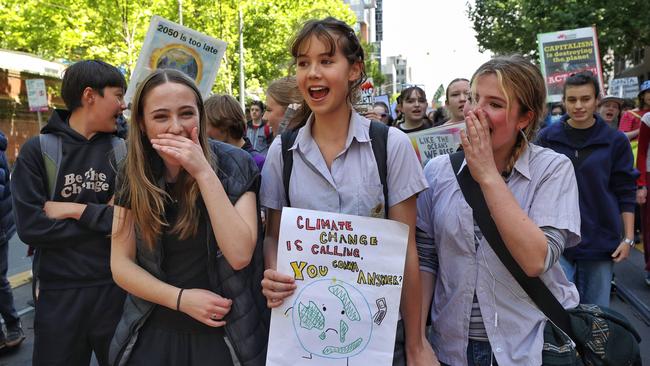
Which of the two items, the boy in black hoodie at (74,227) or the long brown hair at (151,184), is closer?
the long brown hair at (151,184)

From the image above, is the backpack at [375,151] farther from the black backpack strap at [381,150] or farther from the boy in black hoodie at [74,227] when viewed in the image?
the boy in black hoodie at [74,227]

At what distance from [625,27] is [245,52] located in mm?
18895

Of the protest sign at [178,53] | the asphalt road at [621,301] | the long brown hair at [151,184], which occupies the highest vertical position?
the protest sign at [178,53]

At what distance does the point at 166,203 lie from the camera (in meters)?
2.09

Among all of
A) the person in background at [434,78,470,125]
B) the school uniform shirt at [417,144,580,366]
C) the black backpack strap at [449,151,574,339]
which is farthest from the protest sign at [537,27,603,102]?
the black backpack strap at [449,151,574,339]

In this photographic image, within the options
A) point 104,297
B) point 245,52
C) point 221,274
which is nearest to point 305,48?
point 221,274

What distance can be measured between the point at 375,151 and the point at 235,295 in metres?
0.73

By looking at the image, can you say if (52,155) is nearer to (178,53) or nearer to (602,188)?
(178,53)

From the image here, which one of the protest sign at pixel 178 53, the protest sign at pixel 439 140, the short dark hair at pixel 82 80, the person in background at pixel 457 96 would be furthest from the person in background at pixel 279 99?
the person in background at pixel 457 96

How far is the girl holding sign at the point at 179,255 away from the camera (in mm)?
1976

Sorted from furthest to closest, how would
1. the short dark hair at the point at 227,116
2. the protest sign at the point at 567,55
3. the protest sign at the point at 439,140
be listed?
1. the protest sign at the point at 567,55
2. the protest sign at the point at 439,140
3. the short dark hair at the point at 227,116

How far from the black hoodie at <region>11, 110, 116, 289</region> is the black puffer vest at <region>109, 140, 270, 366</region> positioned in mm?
830

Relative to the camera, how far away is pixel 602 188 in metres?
3.81

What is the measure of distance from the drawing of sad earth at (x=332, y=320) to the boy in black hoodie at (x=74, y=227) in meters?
1.34
